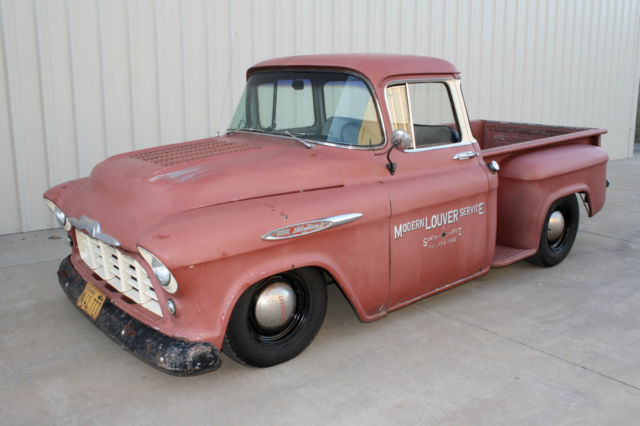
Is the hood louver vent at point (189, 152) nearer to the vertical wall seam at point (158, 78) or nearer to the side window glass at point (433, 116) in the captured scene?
the side window glass at point (433, 116)

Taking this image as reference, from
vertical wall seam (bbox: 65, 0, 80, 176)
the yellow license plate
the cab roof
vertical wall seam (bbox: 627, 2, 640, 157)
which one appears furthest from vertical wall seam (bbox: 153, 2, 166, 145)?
vertical wall seam (bbox: 627, 2, 640, 157)

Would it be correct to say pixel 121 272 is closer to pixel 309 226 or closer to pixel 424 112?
pixel 309 226

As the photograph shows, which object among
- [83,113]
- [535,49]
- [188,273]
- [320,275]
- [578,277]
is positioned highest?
[535,49]

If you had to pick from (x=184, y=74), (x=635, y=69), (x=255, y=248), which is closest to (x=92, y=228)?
(x=255, y=248)

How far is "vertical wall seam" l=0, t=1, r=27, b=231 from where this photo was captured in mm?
5570

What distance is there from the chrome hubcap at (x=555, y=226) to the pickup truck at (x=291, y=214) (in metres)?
0.36

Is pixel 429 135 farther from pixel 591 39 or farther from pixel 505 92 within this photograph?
pixel 591 39

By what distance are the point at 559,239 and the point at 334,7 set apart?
4122mm

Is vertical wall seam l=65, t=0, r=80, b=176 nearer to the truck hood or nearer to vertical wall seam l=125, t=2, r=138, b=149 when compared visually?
vertical wall seam l=125, t=2, r=138, b=149

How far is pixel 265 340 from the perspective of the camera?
3340mm

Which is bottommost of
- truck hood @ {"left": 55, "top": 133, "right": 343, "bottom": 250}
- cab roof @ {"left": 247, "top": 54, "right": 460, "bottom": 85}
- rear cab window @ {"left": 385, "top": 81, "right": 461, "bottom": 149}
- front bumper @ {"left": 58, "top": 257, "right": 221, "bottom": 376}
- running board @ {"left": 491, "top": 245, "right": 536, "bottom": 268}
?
running board @ {"left": 491, "top": 245, "right": 536, "bottom": 268}

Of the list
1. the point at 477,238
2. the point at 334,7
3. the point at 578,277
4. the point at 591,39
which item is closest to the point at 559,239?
the point at 578,277

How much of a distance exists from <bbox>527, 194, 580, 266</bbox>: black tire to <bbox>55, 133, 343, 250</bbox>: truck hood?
7.37 ft

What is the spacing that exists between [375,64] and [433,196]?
0.91 metres
